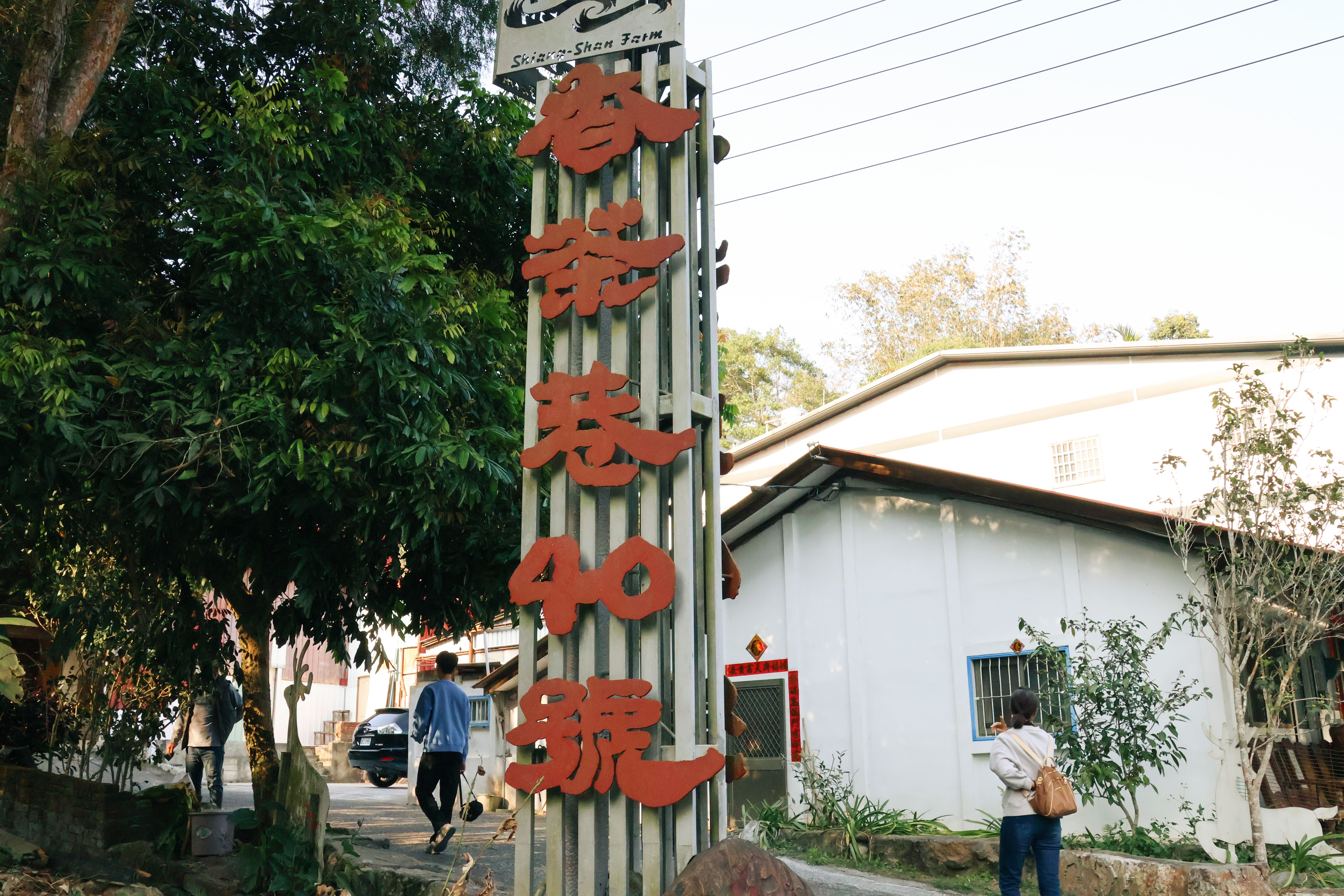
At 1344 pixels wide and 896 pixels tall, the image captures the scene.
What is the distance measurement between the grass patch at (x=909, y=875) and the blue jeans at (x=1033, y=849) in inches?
85.7

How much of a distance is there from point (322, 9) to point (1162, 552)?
8699 millimetres

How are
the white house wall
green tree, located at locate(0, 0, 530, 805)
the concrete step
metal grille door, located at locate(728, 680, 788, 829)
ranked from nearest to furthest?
green tree, located at locate(0, 0, 530, 805), the white house wall, metal grille door, located at locate(728, 680, 788, 829), the concrete step

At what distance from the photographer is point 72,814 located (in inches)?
371

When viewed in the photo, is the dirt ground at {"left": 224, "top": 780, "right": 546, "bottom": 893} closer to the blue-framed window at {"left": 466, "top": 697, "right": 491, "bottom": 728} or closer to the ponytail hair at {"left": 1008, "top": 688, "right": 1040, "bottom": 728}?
the blue-framed window at {"left": 466, "top": 697, "right": 491, "bottom": 728}

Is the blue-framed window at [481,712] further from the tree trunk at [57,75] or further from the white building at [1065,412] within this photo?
the tree trunk at [57,75]

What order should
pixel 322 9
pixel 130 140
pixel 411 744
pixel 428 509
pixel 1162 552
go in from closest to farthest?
1. pixel 428 509
2. pixel 130 140
3. pixel 322 9
4. pixel 1162 552
5. pixel 411 744

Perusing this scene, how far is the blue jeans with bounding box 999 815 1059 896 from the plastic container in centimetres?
605

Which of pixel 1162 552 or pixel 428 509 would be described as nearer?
pixel 428 509

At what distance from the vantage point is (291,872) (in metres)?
7.55

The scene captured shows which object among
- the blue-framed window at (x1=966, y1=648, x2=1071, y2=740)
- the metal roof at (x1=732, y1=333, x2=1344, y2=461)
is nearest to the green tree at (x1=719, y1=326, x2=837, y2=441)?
the metal roof at (x1=732, y1=333, x2=1344, y2=461)

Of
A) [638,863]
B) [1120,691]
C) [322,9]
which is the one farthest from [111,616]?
[1120,691]

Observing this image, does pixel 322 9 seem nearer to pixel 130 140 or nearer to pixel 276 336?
pixel 130 140

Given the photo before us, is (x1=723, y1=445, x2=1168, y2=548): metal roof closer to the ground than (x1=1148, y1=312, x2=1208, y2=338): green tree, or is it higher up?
closer to the ground

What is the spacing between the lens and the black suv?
2136cm
